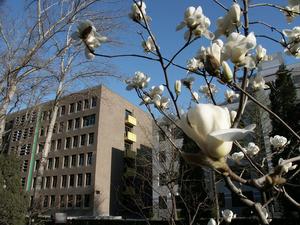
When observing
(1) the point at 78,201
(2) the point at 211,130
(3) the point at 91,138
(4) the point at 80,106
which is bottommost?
(2) the point at 211,130

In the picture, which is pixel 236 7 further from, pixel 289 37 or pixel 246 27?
pixel 289 37

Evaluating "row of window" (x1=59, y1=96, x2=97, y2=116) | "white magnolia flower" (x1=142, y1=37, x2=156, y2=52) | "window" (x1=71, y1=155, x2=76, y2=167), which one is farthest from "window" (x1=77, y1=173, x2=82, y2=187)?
"white magnolia flower" (x1=142, y1=37, x2=156, y2=52)

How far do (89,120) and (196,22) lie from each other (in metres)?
27.7

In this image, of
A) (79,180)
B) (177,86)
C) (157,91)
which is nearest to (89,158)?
(79,180)

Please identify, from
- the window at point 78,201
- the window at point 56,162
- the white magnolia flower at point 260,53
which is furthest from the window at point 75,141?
the white magnolia flower at point 260,53

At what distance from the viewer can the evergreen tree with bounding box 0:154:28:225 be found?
6441 mm

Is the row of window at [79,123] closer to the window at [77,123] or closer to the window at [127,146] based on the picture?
the window at [77,123]

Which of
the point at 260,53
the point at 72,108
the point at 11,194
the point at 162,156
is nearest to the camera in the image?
the point at 260,53

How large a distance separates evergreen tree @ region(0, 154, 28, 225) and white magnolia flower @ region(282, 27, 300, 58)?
6534 millimetres

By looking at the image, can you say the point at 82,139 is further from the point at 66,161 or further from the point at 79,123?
the point at 66,161

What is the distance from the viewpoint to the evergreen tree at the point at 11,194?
6.44m

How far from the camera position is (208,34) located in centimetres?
117

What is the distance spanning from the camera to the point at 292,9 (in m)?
1.44

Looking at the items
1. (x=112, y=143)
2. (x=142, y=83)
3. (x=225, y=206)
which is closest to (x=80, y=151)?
(x=112, y=143)
